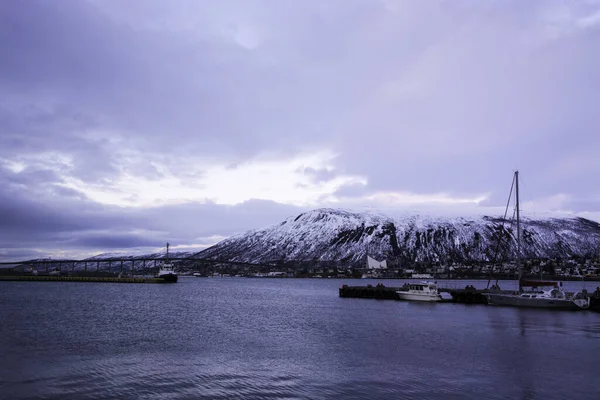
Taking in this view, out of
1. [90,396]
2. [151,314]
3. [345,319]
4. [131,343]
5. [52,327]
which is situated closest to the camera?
[90,396]

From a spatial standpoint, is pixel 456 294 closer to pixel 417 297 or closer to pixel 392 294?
pixel 417 297

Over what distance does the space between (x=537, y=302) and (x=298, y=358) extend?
54937 mm

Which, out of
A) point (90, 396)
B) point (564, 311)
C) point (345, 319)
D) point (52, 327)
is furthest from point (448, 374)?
point (564, 311)

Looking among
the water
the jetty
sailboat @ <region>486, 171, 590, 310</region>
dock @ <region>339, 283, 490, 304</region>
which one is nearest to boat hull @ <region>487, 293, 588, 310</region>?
sailboat @ <region>486, 171, 590, 310</region>

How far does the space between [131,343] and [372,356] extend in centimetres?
2096

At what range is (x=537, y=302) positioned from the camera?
244 ft

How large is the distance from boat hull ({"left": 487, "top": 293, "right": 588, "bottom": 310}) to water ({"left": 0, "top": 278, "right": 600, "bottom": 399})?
12507mm

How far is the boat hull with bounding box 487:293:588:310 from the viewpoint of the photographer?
238 ft

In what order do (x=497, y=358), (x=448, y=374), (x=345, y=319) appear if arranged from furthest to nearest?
1. (x=345, y=319)
2. (x=497, y=358)
3. (x=448, y=374)

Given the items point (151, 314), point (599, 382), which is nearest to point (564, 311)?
point (599, 382)

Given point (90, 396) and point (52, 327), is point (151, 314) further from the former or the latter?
point (90, 396)

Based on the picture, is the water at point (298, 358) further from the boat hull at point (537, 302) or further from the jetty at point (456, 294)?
the jetty at point (456, 294)

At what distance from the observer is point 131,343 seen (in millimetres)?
40812

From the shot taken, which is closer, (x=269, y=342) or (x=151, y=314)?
(x=269, y=342)
